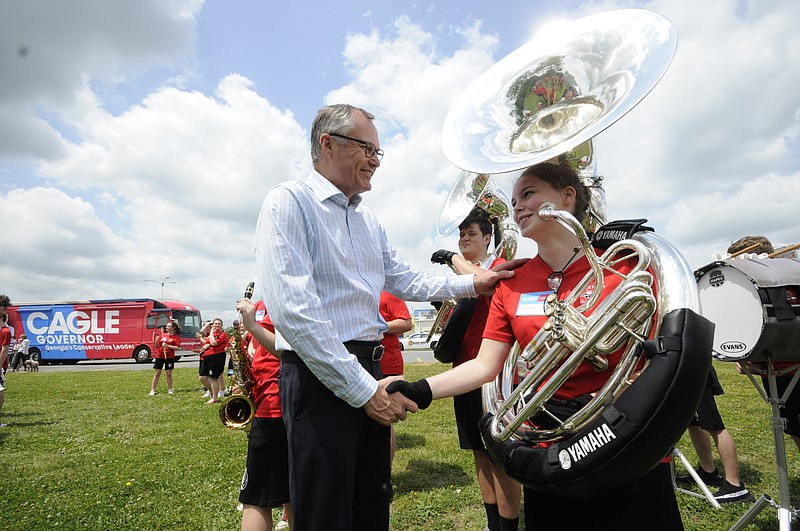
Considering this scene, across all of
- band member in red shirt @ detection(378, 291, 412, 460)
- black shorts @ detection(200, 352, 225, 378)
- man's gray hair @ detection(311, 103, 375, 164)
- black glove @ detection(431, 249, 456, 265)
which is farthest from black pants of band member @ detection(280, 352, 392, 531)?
black shorts @ detection(200, 352, 225, 378)

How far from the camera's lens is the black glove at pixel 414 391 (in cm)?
184

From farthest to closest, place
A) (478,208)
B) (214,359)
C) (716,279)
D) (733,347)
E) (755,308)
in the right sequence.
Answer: (214,359), (478,208), (716,279), (733,347), (755,308)

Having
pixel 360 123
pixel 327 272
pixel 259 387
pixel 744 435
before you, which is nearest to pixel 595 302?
pixel 327 272

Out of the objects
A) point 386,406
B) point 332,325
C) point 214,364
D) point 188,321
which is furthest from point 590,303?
point 188,321

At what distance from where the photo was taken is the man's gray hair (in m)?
2.08

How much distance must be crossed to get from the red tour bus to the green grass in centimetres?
1757

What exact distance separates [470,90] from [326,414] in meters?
1.77

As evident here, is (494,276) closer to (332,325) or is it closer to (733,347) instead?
(332,325)

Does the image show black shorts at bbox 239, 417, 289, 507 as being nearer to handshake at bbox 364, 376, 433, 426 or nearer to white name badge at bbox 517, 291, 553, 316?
handshake at bbox 364, 376, 433, 426

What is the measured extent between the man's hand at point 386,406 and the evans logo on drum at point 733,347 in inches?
86.9

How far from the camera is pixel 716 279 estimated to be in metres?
3.03

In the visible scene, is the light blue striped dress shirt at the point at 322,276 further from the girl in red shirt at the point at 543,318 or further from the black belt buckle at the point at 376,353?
the girl in red shirt at the point at 543,318

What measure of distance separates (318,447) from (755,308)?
8.67 ft

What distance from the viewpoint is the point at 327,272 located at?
1.97m
